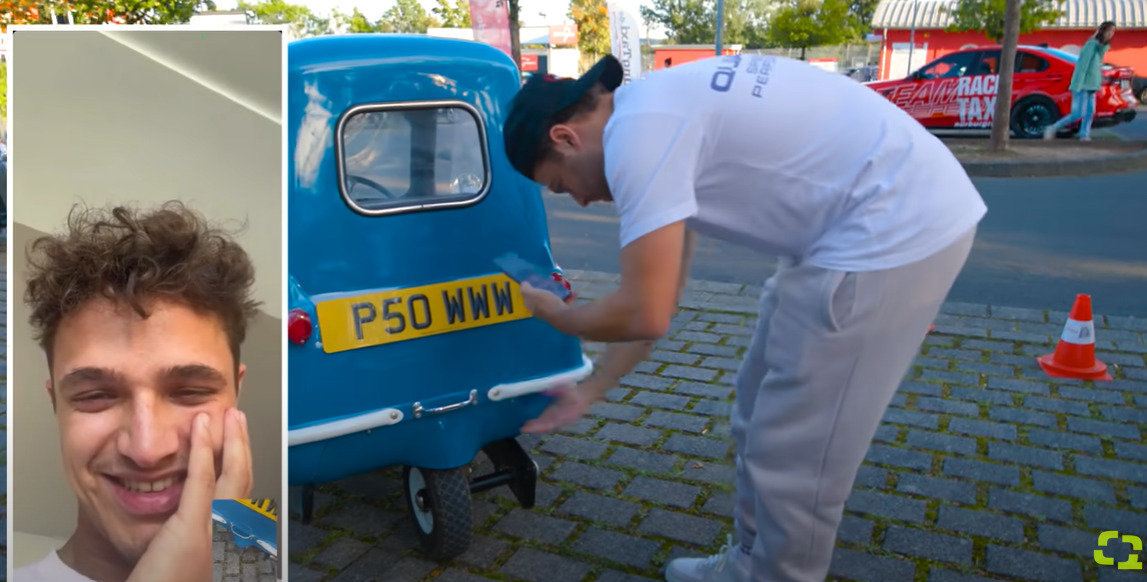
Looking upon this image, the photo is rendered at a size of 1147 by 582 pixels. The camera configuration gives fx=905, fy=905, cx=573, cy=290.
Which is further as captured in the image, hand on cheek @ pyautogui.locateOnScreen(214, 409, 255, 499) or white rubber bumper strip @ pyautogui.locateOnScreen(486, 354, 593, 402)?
white rubber bumper strip @ pyautogui.locateOnScreen(486, 354, 593, 402)

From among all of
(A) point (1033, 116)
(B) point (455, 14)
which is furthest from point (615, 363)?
(B) point (455, 14)

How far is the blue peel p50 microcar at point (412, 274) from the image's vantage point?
2660 millimetres

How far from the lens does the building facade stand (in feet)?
122

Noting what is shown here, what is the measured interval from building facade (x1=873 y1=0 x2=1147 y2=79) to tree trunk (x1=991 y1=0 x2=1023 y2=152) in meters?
25.4

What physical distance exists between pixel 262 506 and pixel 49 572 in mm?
450

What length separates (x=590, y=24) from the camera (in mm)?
60375

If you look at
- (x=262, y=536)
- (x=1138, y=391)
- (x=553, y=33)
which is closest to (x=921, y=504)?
(x=1138, y=391)

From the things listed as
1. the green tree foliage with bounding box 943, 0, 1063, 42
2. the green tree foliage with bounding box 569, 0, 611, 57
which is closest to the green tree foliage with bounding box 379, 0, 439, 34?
the green tree foliage with bounding box 569, 0, 611, 57

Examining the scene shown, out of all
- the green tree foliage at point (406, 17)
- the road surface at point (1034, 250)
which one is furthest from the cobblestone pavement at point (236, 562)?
the green tree foliage at point (406, 17)

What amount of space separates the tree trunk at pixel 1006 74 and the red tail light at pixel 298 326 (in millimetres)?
12135

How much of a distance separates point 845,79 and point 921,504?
74.1 inches

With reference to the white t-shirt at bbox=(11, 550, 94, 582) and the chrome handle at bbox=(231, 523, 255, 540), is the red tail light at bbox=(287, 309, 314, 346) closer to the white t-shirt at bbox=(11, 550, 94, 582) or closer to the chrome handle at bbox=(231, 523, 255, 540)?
the chrome handle at bbox=(231, 523, 255, 540)

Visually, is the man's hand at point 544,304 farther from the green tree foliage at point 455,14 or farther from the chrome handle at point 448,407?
the green tree foliage at point 455,14

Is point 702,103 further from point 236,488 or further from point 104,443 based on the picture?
point 104,443
